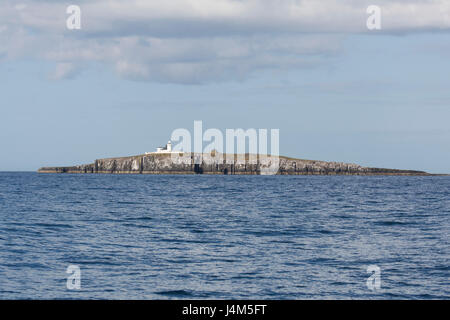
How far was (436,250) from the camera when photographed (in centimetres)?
3241

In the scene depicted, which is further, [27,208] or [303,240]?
[27,208]

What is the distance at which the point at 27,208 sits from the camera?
204ft

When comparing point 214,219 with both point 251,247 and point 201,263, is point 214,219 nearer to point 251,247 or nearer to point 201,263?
point 251,247

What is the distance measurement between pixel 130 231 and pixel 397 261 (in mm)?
19998

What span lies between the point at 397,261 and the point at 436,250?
16.5ft

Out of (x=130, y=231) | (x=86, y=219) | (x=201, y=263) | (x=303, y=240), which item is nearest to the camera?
(x=201, y=263)

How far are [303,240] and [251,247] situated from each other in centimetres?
467

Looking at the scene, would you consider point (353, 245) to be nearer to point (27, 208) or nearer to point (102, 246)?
point (102, 246)
